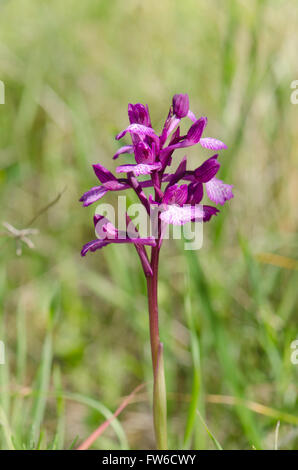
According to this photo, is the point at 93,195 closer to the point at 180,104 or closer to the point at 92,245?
the point at 92,245

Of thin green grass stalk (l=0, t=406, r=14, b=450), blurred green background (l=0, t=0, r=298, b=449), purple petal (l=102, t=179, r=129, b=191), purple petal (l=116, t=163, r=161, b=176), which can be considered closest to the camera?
purple petal (l=116, t=163, r=161, b=176)

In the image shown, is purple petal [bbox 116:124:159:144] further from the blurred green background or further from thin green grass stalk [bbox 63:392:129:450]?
thin green grass stalk [bbox 63:392:129:450]

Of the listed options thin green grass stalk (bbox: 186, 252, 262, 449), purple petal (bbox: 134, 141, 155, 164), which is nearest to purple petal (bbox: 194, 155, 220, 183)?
purple petal (bbox: 134, 141, 155, 164)

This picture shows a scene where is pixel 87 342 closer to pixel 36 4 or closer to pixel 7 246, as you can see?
pixel 7 246

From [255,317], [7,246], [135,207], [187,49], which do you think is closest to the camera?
[135,207]

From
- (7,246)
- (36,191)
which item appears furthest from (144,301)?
(36,191)

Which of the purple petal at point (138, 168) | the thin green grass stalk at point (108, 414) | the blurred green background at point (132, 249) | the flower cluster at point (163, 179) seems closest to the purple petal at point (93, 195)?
the flower cluster at point (163, 179)
